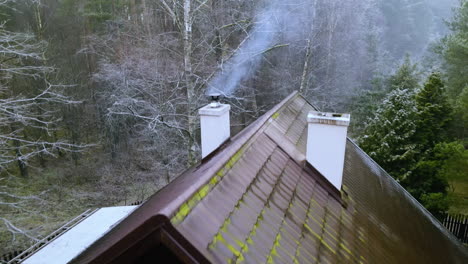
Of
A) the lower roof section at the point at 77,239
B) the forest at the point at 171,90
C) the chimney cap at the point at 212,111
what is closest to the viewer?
the chimney cap at the point at 212,111

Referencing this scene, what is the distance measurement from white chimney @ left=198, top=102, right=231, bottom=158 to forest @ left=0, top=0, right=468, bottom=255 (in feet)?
16.1

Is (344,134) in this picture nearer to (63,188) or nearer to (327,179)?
(327,179)

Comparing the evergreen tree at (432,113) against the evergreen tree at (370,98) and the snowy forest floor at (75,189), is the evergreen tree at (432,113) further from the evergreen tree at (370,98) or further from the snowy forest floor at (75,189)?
the snowy forest floor at (75,189)

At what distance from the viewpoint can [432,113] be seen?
12.2 m

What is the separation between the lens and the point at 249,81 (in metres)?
17.4

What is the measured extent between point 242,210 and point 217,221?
402mm

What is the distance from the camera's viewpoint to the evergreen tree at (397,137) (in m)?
11.2

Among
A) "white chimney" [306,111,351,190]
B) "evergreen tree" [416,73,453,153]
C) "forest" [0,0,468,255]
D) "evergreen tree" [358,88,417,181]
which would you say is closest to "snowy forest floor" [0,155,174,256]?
"forest" [0,0,468,255]

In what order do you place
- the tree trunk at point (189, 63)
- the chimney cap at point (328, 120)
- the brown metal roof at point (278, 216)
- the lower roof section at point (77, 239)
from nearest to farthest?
the brown metal roof at point (278, 216) → the chimney cap at point (328, 120) → the lower roof section at point (77, 239) → the tree trunk at point (189, 63)

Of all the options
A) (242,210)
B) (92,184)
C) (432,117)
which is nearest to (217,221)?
(242,210)

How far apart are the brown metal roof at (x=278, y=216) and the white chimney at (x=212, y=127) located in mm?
739

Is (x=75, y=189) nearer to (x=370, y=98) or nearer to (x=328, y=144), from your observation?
(x=328, y=144)

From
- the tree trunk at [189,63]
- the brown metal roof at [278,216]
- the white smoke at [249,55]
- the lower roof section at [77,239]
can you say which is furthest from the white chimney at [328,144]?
the white smoke at [249,55]

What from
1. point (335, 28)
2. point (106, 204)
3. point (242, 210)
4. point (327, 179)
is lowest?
point (106, 204)
